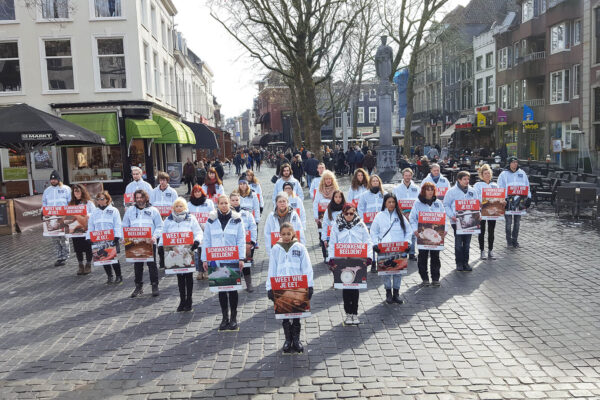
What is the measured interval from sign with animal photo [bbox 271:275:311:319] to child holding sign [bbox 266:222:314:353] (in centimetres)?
2

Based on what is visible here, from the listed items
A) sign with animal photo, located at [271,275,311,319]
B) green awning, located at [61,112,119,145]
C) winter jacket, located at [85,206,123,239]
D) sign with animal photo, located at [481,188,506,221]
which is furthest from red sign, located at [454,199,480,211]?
green awning, located at [61,112,119,145]

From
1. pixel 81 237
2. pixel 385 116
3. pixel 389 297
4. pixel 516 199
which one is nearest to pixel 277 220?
pixel 389 297

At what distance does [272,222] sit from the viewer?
25.3ft

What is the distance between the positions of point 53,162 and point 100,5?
7404mm

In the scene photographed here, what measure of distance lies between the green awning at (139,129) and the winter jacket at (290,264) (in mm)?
19783

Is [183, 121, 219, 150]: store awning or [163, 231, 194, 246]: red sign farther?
[183, 121, 219, 150]: store awning

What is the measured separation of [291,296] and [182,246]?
224cm

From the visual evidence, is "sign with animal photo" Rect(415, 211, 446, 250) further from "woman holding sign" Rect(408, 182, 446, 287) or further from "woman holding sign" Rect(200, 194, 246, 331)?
"woman holding sign" Rect(200, 194, 246, 331)

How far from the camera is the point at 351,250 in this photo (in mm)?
6809

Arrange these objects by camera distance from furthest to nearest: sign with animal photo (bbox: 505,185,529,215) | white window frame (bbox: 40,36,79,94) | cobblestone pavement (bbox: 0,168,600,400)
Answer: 1. white window frame (bbox: 40,36,79,94)
2. sign with animal photo (bbox: 505,185,529,215)
3. cobblestone pavement (bbox: 0,168,600,400)

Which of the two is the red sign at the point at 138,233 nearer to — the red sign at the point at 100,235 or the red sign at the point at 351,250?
the red sign at the point at 100,235

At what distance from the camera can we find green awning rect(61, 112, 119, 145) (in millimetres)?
23906

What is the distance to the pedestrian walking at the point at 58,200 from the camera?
11.2 metres

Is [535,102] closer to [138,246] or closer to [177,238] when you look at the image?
[138,246]
